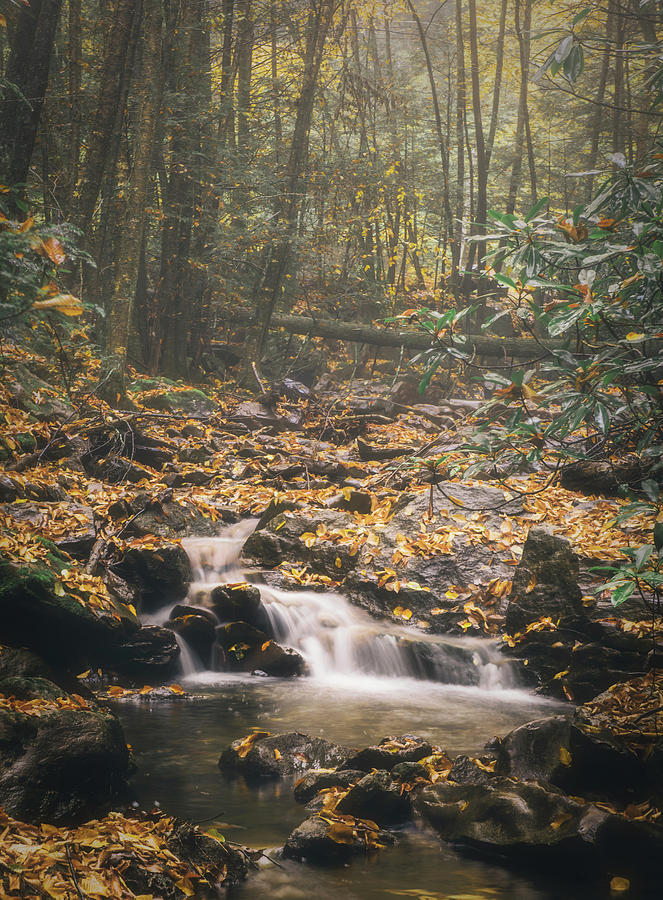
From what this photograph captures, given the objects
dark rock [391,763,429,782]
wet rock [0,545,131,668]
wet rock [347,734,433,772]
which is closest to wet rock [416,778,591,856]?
→ dark rock [391,763,429,782]

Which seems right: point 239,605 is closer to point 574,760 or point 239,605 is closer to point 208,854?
point 208,854

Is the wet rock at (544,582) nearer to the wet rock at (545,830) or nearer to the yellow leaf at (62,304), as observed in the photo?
the wet rock at (545,830)

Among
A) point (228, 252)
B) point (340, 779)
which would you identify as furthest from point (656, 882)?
point (228, 252)

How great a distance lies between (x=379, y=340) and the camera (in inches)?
655

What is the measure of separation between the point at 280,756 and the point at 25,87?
7517 mm

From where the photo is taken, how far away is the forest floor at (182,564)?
3.44 m

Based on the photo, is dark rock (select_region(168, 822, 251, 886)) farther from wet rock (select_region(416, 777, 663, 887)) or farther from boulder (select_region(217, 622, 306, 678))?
boulder (select_region(217, 622, 306, 678))

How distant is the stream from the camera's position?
131 inches

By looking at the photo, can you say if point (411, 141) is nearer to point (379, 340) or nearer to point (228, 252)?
point (379, 340)

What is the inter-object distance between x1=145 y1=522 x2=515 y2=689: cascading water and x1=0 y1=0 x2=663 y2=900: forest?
0.03 metres

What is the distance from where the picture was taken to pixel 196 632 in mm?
6938

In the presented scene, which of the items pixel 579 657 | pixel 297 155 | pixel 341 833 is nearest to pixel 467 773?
pixel 341 833

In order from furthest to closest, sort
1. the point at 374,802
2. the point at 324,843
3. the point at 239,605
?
1. the point at 239,605
2. the point at 374,802
3. the point at 324,843

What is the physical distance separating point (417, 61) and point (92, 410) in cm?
1968
